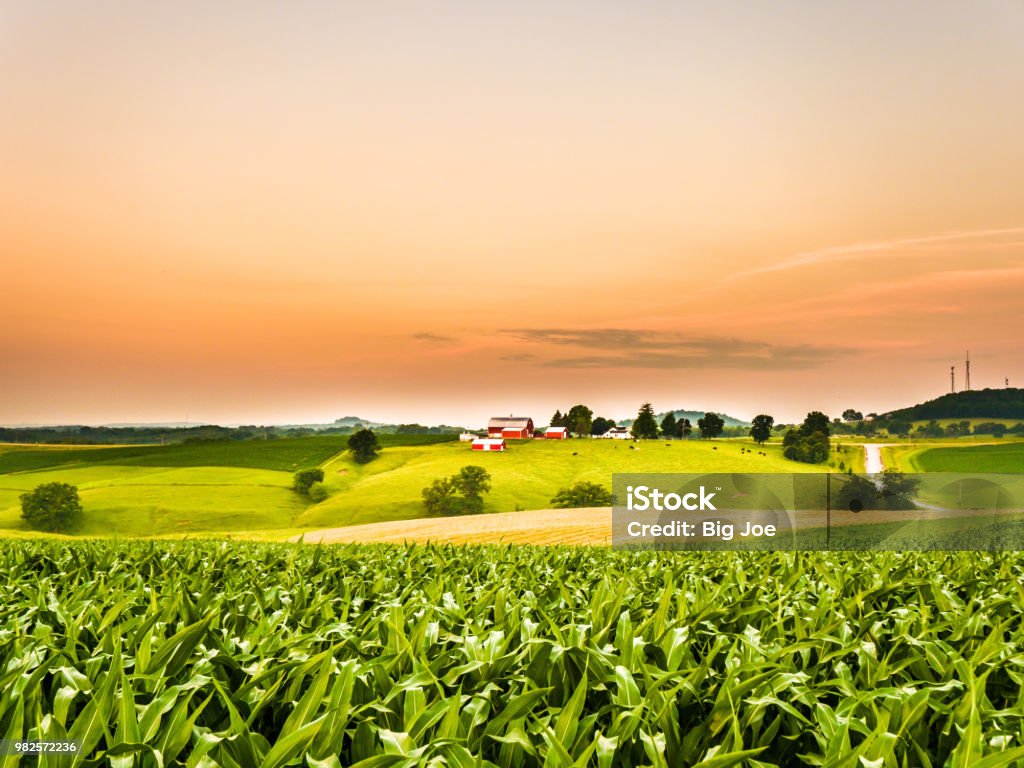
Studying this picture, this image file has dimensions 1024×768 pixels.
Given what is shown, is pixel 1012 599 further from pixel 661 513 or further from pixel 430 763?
pixel 661 513

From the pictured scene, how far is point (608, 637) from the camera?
124 inches

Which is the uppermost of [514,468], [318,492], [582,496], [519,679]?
[519,679]

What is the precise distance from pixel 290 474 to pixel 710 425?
39.9 meters

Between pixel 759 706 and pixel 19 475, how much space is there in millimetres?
71288

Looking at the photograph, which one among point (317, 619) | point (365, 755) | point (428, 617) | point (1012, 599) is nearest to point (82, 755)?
point (365, 755)

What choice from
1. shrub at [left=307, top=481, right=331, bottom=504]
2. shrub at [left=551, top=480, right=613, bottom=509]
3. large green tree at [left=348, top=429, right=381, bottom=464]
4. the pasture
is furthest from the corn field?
large green tree at [left=348, top=429, right=381, bottom=464]

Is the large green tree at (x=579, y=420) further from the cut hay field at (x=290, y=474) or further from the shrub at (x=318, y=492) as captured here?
the shrub at (x=318, y=492)

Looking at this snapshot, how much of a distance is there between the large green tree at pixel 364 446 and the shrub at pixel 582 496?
56.5 feet

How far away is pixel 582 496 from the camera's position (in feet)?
163

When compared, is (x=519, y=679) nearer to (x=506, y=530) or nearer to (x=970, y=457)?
(x=506, y=530)

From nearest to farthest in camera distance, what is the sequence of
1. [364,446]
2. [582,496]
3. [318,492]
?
[582,496]
[318,492]
[364,446]

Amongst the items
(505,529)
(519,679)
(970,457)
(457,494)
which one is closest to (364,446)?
(457,494)

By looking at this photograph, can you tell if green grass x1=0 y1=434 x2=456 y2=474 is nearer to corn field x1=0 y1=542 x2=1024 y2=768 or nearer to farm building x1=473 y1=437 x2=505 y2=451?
farm building x1=473 y1=437 x2=505 y2=451

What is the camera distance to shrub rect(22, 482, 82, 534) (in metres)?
51.4
